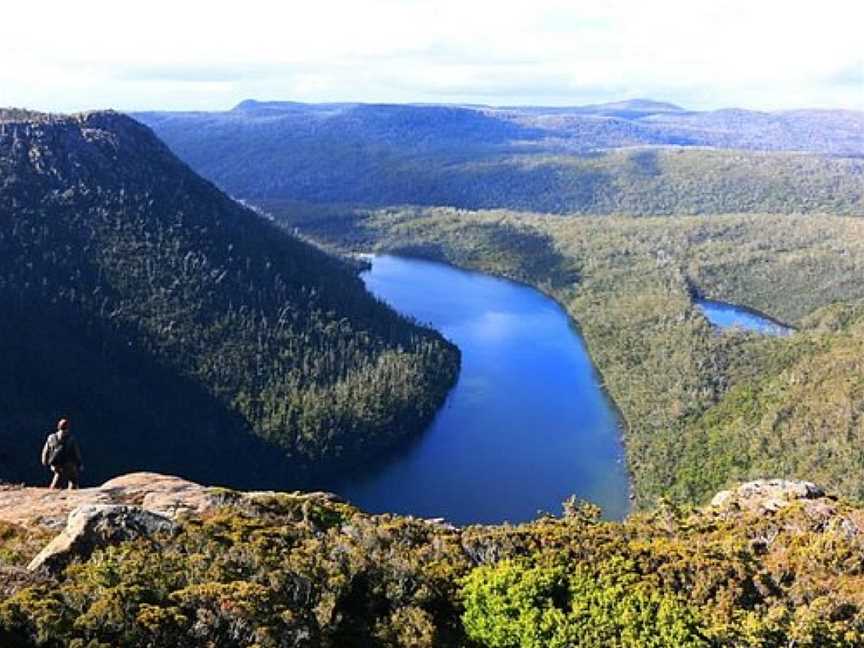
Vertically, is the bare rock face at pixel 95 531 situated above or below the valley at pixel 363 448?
above

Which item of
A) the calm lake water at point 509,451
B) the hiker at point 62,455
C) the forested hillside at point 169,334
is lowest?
the calm lake water at point 509,451

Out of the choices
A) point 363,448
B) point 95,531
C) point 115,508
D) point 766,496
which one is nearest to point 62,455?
point 115,508

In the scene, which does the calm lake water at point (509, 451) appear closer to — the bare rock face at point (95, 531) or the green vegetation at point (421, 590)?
the green vegetation at point (421, 590)

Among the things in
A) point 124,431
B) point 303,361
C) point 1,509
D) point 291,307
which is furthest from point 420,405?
point 1,509

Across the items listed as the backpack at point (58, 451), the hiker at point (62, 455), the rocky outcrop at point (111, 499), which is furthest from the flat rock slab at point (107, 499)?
the backpack at point (58, 451)

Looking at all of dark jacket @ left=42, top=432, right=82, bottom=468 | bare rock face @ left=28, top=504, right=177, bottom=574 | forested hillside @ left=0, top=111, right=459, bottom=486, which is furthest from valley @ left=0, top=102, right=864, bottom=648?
dark jacket @ left=42, top=432, right=82, bottom=468

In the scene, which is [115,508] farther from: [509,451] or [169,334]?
[169,334]
